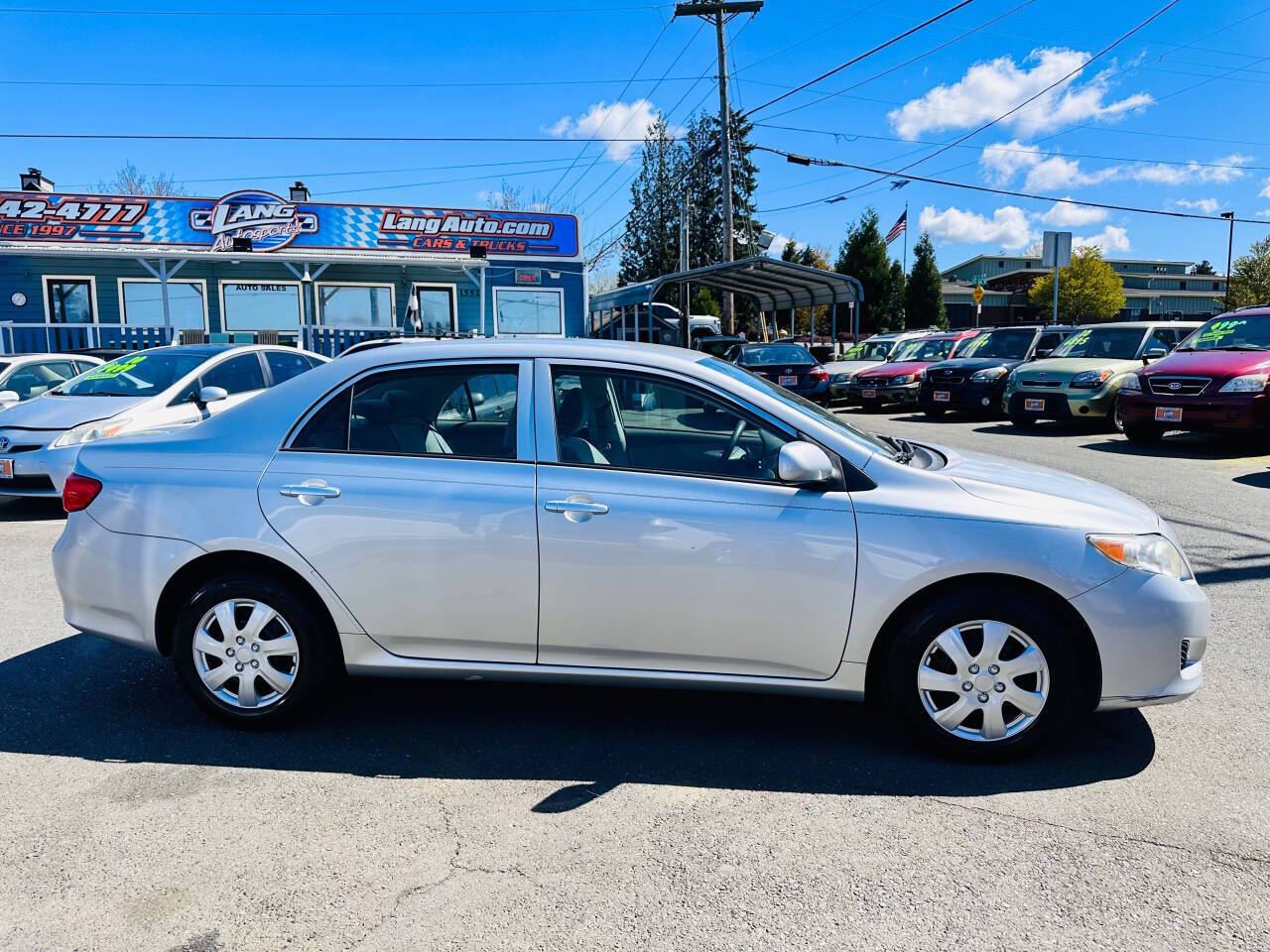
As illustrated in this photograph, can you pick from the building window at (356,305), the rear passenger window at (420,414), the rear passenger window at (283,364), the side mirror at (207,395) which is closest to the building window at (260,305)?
the building window at (356,305)

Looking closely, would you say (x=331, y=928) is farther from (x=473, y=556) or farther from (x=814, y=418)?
(x=814, y=418)

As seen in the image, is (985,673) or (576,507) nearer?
(985,673)

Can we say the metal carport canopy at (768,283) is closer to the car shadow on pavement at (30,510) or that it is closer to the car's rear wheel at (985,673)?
the car shadow on pavement at (30,510)

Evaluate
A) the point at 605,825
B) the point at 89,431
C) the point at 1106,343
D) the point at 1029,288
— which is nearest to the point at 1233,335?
the point at 1106,343

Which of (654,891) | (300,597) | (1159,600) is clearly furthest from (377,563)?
(1159,600)

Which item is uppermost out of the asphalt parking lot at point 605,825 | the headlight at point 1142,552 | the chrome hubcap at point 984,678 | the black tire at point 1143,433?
the headlight at point 1142,552

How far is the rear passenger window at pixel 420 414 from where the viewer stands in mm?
3871

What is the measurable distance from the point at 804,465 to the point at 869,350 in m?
20.5

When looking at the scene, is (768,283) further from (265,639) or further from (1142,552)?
(265,639)

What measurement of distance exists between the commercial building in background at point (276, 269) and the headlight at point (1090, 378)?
1164cm

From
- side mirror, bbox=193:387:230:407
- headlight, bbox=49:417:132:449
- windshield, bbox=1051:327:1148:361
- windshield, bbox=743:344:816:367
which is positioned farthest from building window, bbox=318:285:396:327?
side mirror, bbox=193:387:230:407

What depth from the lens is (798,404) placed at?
400cm

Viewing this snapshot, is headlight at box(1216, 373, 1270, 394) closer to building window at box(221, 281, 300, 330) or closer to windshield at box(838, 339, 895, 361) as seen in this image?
windshield at box(838, 339, 895, 361)

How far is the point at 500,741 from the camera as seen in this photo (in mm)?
3848
